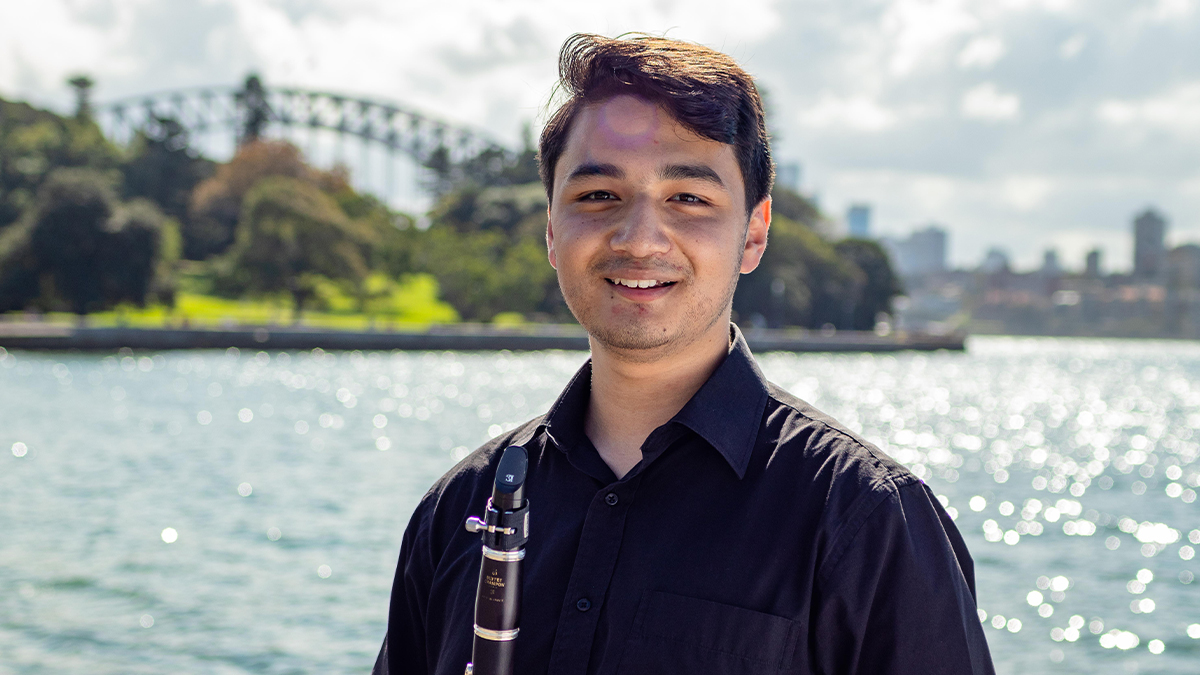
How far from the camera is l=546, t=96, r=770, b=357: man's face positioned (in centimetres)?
209

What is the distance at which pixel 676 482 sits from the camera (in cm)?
201

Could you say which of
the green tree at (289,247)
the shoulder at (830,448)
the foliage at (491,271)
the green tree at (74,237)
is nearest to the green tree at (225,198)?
the foliage at (491,271)

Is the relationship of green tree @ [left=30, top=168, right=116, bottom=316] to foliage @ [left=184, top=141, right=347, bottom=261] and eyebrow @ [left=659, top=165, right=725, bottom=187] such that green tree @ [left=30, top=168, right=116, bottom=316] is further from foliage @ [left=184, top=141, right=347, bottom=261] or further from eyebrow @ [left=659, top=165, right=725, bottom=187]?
eyebrow @ [left=659, top=165, right=725, bottom=187]

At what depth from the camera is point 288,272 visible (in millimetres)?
63562

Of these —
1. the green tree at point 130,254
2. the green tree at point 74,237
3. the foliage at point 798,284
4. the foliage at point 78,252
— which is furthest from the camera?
the foliage at point 798,284

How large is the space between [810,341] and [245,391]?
48191mm

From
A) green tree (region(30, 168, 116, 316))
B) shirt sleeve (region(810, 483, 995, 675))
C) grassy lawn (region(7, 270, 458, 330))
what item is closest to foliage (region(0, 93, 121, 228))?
green tree (region(30, 168, 116, 316))

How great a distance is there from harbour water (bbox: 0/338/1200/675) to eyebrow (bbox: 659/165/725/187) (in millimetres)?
8752

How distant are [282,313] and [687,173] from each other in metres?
67.3

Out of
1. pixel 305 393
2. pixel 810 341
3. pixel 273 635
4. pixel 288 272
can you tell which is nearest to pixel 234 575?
pixel 273 635

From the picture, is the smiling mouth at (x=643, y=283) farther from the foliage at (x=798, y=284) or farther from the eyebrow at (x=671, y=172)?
the foliage at (x=798, y=284)

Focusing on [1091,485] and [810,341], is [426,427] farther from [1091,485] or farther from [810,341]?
[810,341]

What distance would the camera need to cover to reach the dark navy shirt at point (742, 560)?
5.98ft

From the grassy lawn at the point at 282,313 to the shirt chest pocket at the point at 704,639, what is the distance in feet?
182
